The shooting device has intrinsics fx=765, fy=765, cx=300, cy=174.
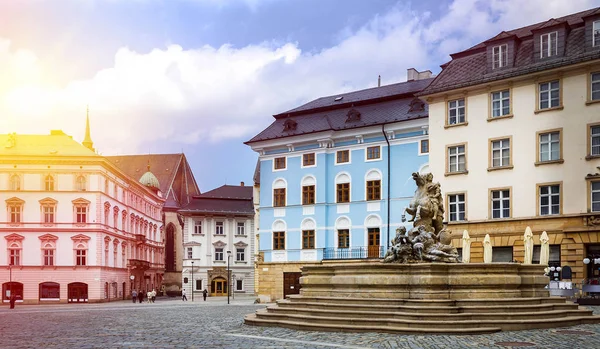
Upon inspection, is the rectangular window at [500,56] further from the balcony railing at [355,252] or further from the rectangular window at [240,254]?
the rectangular window at [240,254]

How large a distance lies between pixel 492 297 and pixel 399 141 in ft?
91.6

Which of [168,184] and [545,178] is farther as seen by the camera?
[168,184]

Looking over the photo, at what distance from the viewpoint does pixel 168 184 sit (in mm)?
112500

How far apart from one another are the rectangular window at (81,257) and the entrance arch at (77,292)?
1771 millimetres

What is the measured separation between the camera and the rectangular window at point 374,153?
4772 cm

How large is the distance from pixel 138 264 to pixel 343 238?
121ft

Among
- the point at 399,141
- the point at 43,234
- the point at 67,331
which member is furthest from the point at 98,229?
the point at 67,331

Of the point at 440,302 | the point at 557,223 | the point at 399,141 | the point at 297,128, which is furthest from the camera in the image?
the point at 297,128

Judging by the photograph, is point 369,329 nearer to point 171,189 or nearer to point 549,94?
point 549,94

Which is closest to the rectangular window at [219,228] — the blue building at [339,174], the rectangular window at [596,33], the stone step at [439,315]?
the blue building at [339,174]

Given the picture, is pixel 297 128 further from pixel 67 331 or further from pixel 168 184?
pixel 168 184

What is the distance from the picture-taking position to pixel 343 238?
159ft

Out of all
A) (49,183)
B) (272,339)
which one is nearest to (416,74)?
(49,183)

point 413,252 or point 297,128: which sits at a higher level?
point 297,128
